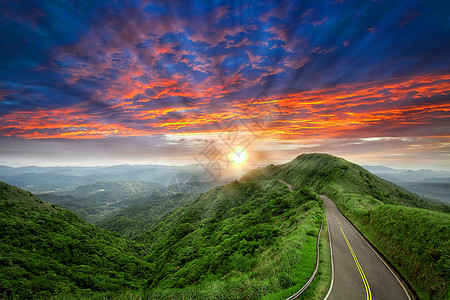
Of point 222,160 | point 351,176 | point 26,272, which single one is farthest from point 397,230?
point 26,272

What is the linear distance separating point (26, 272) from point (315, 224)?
56.7 m

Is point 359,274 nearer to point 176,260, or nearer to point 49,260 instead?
point 176,260

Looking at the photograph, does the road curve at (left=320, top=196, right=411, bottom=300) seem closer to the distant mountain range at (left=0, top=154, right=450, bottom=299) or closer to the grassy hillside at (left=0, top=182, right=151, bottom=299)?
the distant mountain range at (left=0, top=154, right=450, bottom=299)

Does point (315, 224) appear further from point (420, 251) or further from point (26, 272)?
point (26, 272)

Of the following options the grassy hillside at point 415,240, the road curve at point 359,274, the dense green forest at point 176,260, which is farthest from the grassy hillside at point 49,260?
the grassy hillside at point 415,240

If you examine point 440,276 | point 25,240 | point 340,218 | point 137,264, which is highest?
point 440,276

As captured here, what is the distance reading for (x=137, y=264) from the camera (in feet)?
194

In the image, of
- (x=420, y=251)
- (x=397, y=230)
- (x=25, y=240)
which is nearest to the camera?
(x=420, y=251)

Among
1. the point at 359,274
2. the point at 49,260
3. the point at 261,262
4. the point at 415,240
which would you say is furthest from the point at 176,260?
the point at 415,240

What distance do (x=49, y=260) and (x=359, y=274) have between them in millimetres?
66215

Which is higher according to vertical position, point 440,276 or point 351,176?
point 351,176

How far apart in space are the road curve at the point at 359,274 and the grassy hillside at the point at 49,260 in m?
41.3

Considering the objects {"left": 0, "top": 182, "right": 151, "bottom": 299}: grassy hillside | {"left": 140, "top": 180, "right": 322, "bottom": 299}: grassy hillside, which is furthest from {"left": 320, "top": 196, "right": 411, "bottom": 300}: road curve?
{"left": 0, "top": 182, "right": 151, "bottom": 299}: grassy hillside

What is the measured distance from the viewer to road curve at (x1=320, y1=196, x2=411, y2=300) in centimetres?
1334
